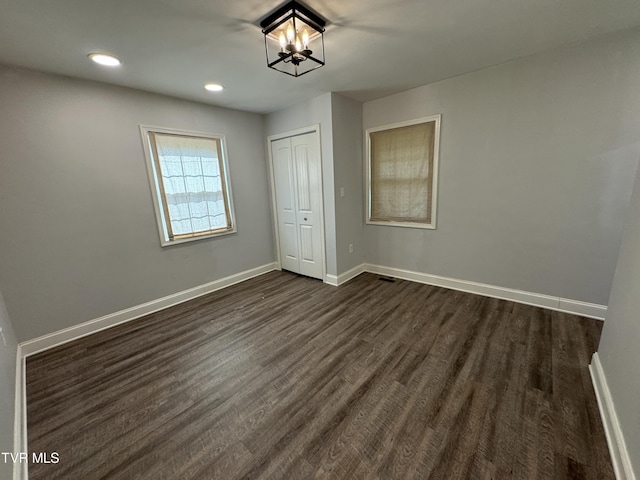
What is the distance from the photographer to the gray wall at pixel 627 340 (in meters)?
1.14

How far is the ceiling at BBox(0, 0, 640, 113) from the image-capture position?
151cm

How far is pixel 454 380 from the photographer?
173 centimetres

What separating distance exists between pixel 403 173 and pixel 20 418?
3.92m

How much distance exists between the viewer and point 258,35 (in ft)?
5.88

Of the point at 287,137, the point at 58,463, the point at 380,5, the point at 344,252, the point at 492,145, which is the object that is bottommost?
the point at 58,463

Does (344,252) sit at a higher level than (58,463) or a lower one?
higher

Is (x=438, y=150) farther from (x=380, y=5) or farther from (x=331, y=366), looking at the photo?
(x=331, y=366)

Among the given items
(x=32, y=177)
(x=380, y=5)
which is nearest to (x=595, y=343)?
(x=380, y=5)

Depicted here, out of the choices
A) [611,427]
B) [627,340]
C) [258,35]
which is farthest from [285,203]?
[611,427]

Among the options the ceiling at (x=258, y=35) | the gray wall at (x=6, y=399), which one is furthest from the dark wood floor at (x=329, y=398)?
the ceiling at (x=258, y=35)

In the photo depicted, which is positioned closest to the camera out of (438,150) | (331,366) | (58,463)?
(58,463)

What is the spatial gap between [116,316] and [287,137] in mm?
2952

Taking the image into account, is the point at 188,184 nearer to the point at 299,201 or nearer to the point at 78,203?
the point at 78,203

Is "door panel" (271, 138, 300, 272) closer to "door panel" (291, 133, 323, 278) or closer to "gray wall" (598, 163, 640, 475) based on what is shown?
"door panel" (291, 133, 323, 278)
